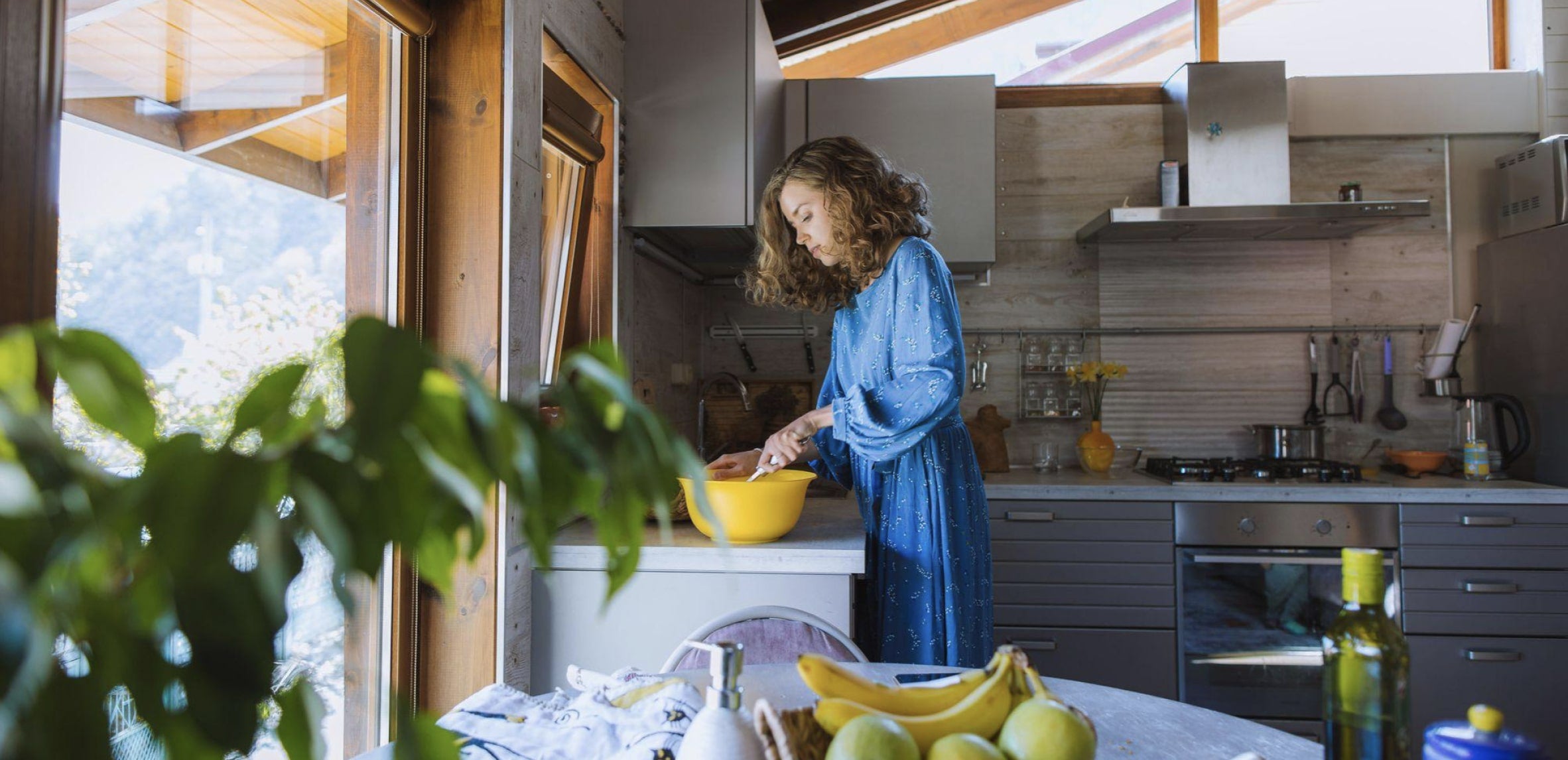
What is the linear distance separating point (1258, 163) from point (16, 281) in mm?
3209

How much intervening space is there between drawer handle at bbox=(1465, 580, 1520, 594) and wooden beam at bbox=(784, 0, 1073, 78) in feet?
8.23

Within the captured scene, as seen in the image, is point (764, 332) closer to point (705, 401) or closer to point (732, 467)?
point (705, 401)

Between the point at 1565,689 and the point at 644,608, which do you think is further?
the point at 1565,689

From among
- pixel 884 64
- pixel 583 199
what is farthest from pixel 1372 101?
pixel 583 199

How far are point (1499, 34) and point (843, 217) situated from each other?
3.16m

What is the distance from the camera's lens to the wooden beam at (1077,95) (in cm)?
332

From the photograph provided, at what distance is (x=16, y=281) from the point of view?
79cm

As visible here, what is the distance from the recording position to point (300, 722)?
23cm

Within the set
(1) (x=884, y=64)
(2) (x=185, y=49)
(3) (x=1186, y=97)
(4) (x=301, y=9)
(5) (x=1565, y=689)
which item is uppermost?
(1) (x=884, y=64)

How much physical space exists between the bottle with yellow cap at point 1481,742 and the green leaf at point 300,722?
0.60 metres

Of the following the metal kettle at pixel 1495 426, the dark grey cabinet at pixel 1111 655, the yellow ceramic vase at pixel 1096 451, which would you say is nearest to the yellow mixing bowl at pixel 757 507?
the dark grey cabinet at pixel 1111 655

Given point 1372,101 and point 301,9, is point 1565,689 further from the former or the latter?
point 301,9

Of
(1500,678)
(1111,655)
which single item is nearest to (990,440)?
(1111,655)

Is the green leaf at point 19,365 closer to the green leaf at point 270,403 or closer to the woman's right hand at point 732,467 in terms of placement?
the green leaf at point 270,403
